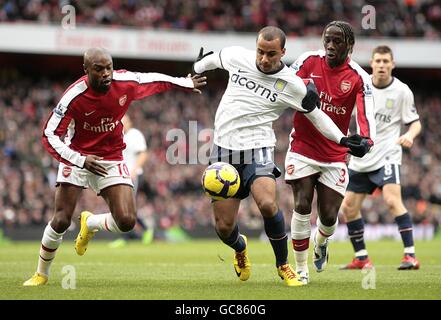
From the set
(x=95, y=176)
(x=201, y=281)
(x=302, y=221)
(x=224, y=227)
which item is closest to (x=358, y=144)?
(x=302, y=221)

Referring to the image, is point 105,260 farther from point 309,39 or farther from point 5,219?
point 309,39

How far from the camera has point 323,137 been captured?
923cm

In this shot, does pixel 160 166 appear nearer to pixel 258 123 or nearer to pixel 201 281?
pixel 201 281

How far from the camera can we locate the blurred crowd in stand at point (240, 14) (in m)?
29.2

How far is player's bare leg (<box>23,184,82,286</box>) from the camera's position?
875cm

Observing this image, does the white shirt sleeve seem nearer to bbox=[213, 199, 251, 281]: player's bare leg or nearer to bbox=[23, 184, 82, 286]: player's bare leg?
bbox=[213, 199, 251, 281]: player's bare leg

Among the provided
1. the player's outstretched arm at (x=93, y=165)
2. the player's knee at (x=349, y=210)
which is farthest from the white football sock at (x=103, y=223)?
the player's knee at (x=349, y=210)

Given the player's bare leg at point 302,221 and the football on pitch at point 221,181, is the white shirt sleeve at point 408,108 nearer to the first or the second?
the player's bare leg at point 302,221

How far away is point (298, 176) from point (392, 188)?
298 centimetres

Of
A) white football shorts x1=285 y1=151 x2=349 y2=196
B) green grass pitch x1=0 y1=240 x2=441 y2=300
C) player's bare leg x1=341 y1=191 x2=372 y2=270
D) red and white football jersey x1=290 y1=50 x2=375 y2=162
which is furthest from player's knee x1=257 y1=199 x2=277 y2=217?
player's bare leg x1=341 y1=191 x2=372 y2=270

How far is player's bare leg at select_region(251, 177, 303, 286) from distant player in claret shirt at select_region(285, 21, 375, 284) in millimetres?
430

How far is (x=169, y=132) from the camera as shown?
28000 millimetres

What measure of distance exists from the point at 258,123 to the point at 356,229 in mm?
3519

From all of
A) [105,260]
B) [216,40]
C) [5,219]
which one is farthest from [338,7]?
[105,260]
